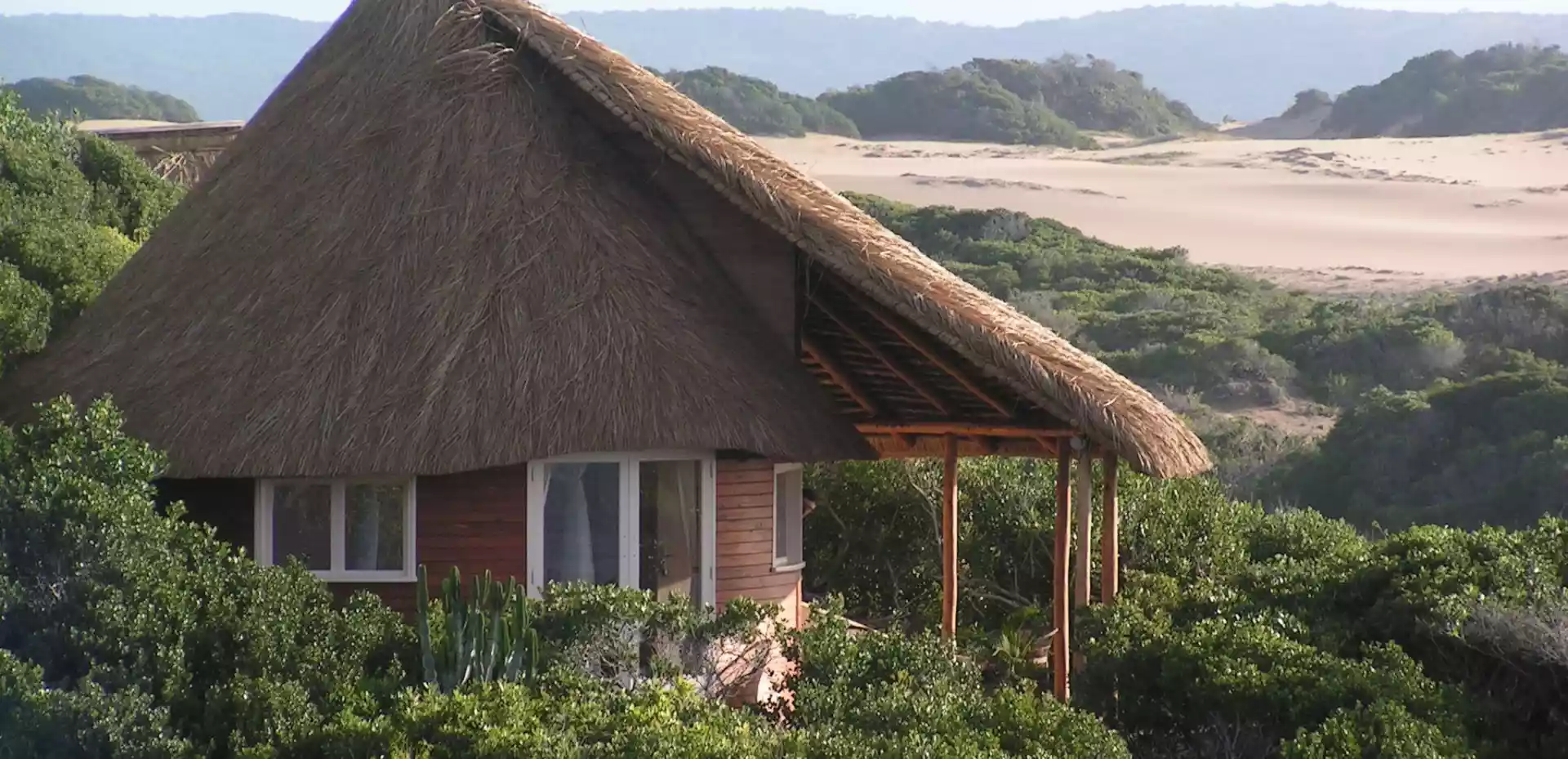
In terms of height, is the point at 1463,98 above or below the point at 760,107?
above

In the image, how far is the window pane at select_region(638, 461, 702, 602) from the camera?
15484 mm

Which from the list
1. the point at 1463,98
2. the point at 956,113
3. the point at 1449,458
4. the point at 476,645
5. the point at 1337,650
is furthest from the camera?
the point at 956,113

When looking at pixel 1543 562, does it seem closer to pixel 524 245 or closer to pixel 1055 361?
pixel 1055 361

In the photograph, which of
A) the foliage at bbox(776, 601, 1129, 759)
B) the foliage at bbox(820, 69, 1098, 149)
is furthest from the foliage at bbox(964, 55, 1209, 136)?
the foliage at bbox(776, 601, 1129, 759)

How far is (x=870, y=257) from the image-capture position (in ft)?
49.8

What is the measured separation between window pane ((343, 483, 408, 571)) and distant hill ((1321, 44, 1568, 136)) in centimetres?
7833

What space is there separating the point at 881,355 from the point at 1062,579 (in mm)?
2326

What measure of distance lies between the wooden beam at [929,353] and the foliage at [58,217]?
21.9 ft

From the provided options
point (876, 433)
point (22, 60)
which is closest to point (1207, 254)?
point (876, 433)

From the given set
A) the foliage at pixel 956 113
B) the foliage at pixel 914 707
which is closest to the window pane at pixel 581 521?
the foliage at pixel 914 707

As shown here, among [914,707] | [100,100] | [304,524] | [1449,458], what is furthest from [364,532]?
[100,100]

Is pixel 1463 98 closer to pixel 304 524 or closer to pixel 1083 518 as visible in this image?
pixel 1083 518

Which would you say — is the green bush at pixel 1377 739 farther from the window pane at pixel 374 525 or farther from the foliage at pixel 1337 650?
the window pane at pixel 374 525

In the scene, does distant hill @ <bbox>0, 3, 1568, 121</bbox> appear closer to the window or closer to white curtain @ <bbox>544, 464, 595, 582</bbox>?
the window
